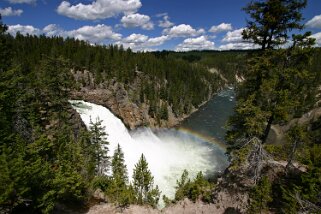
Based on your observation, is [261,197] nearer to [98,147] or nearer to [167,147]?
[98,147]

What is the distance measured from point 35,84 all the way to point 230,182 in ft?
96.3

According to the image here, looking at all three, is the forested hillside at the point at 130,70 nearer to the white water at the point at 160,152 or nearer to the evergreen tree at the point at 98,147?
the white water at the point at 160,152

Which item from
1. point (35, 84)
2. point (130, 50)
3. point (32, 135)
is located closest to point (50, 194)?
point (32, 135)

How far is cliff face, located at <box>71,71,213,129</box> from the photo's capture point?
7881 cm

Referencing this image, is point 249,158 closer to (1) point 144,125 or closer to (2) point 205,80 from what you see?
(1) point 144,125

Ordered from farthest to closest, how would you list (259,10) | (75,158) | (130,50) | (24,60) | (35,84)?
(130,50)
(24,60)
(35,84)
(75,158)
(259,10)

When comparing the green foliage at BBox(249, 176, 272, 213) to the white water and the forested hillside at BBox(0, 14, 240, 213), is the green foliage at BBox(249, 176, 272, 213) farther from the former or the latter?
the white water

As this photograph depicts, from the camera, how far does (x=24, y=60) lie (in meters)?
A: 75.8

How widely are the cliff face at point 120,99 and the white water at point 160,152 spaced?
10080 mm

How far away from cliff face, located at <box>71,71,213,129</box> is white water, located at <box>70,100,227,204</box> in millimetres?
10080

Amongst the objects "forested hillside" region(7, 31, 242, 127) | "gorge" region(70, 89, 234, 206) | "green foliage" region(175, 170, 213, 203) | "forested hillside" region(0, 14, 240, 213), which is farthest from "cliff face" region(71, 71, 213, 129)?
"green foliage" region(175, 170, 213, 203)

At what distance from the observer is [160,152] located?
6512 cm

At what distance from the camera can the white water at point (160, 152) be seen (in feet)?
178

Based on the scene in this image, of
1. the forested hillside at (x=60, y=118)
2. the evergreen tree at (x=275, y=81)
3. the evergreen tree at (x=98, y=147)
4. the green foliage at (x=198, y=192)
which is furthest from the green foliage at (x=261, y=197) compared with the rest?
the evergreen tree at (x=98, y=147)
